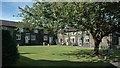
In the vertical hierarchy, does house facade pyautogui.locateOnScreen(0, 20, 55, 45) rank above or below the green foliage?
Answer: above

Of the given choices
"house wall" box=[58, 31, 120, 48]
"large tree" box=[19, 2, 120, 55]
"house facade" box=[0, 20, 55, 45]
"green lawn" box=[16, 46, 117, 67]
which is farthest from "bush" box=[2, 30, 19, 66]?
"house facade" box=[0, 20, 55, 45]

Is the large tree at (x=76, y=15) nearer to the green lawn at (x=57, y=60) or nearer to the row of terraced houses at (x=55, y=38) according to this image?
the green lawn at (x=57, y=60)

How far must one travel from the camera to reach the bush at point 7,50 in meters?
10.0

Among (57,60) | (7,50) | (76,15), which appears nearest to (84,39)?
(57,60)

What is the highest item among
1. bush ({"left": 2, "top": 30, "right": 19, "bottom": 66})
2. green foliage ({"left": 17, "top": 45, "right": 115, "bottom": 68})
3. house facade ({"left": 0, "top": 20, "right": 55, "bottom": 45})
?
house facade ({"left": 0, "top": 20, "right": 55, "bottom": 45})

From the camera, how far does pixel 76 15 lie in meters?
15.6

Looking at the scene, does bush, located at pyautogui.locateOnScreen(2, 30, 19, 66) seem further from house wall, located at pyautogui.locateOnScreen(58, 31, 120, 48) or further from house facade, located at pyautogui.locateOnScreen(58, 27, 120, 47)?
house wall, located at pyautogui.locateOnScreen(58, 31, 120, 48)

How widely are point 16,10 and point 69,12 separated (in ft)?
20.9

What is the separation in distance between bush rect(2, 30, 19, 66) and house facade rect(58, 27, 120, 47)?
22.2 meters

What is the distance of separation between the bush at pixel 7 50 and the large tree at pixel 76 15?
5.91 meters

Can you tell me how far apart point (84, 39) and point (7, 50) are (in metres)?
31.9

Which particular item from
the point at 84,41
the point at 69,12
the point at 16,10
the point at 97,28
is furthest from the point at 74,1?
the point at 84,41

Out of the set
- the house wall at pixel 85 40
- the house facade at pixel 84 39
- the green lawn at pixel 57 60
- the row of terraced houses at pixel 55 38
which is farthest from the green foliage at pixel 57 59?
the row of terraced houses at pixel 55 38

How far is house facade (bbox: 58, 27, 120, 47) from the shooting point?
3644 cm
